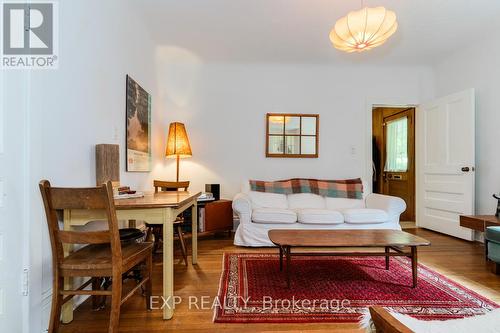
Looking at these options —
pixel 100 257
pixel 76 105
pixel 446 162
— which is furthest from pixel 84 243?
pixel 446 162

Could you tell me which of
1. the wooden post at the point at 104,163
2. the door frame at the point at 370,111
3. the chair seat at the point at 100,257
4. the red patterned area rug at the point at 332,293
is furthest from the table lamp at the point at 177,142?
the door frame at the point at 370,111

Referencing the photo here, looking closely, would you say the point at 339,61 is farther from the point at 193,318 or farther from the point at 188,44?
the point at 193,318

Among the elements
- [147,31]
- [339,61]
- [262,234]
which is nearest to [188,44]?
[147,31]

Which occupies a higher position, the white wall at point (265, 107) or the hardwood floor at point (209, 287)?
the white wall at point (265, 107)

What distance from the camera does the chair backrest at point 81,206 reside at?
4.25ft

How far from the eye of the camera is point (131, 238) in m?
1.70

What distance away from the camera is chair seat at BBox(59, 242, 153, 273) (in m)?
1.33

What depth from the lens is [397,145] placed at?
16.4 feet

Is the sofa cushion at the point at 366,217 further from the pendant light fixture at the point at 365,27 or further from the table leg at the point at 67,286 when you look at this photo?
the table leg at the point at 67,286

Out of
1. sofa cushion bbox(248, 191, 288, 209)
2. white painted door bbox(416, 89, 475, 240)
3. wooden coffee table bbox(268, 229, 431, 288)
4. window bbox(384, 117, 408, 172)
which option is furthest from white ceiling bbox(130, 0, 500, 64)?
wooden coffee table bbox(268, 229, 431, 288)

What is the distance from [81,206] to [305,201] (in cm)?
279

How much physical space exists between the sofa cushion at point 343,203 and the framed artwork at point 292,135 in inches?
30.4

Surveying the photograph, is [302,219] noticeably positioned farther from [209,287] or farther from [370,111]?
[370,111]

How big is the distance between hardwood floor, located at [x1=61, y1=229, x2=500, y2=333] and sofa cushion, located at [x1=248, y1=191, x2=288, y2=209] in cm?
62
